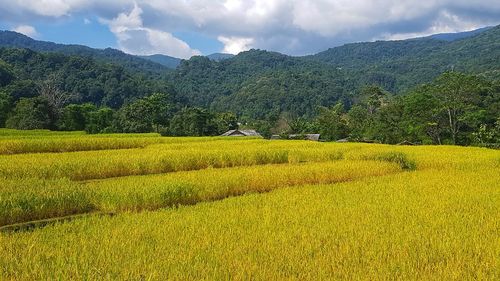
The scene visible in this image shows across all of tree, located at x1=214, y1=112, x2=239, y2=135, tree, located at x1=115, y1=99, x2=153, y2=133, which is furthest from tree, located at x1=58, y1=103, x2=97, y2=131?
tree, located at x1=214, y1=112, x2=239, y2=135

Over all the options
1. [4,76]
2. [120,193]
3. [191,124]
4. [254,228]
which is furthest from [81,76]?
[254,228]

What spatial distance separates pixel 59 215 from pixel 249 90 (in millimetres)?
127997

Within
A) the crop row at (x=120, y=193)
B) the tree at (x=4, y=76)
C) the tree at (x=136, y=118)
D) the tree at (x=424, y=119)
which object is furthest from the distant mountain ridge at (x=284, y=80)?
the crop row at (x=120, y=193)

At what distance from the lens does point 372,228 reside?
222 inches

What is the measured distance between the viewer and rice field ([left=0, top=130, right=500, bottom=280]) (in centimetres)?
403

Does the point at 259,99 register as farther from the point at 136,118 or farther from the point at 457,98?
the point at 457,98

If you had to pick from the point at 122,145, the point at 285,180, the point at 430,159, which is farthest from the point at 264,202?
the point at 122,145

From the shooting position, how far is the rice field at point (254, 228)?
4.03m

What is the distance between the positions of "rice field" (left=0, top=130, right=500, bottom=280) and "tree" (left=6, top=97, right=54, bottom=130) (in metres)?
32.5

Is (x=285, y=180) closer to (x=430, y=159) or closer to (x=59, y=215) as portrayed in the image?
(x=59, y=215)

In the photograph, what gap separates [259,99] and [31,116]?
282 ft

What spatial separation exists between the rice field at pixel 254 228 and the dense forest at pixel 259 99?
71.3 feet

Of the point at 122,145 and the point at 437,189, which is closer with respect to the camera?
the point at 437,189

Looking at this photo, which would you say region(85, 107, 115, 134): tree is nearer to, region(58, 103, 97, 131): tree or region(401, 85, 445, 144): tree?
region(58, 103, 97, 131): tree
